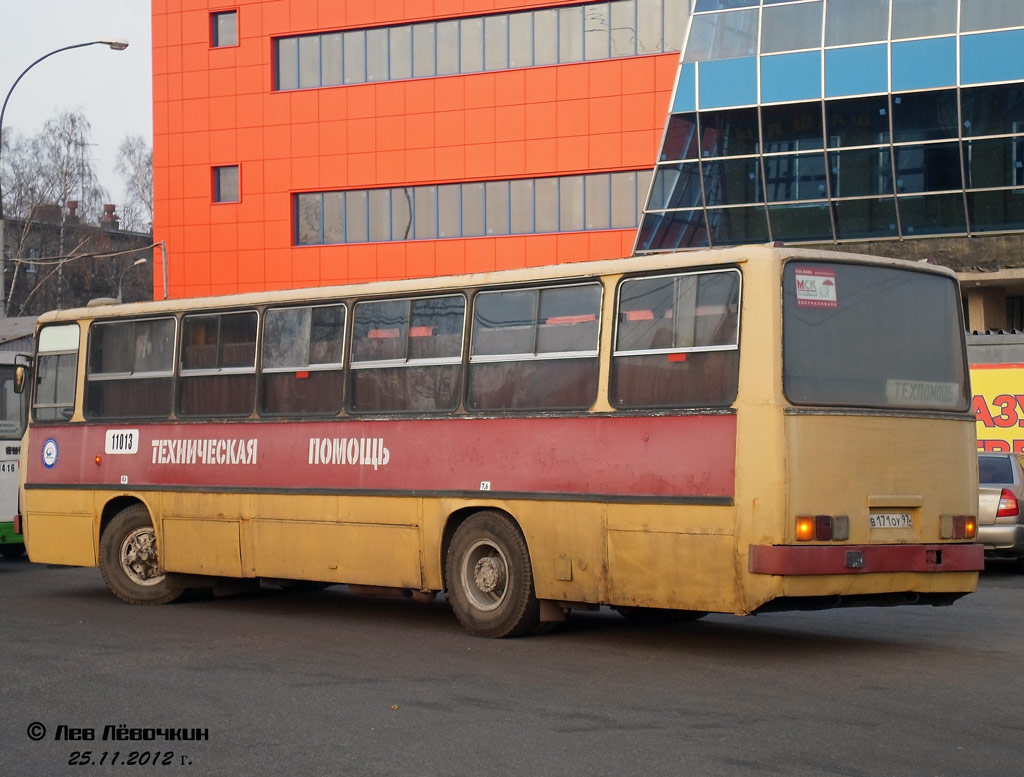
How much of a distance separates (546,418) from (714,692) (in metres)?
3.18

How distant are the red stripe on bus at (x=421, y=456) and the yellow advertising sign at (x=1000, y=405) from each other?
18.9 meters

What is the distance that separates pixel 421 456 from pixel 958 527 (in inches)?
170

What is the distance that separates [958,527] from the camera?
37.1 ft

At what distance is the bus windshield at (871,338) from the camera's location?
1067 centimetres

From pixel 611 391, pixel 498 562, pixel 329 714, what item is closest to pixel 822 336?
pixel 611 391

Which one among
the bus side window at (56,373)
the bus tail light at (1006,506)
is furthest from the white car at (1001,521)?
the bus side window at (56,373)

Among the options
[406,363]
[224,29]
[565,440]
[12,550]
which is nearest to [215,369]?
[406,363]

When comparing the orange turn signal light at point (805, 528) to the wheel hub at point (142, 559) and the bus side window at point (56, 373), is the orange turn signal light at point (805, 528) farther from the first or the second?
the bus side window at point (56, 373)

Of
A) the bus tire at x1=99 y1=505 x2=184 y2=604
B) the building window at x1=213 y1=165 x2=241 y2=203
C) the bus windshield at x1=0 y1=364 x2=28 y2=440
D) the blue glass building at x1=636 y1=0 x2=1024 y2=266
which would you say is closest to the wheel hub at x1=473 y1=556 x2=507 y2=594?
the bus tire at x1=99 y1=505 x2=184 y2=604

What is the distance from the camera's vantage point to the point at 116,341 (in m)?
15.8

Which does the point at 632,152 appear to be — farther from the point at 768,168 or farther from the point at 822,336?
the point at 822,336

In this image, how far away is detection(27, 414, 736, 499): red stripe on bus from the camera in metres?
11.0

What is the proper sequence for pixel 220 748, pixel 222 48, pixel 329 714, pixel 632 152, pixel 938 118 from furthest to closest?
pixel 222 48 → pixel 632 152 → pixel 938 118 → pixel 329 714 → pixel 220 748

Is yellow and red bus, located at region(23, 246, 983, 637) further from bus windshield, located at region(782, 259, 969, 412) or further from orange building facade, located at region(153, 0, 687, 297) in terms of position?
orange building facade, located at region(153, 0, 687, 297)
